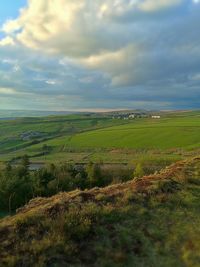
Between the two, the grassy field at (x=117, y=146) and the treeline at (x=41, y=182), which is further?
the grassy field at (x=117, y=146)

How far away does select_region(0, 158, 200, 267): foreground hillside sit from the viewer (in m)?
12.9

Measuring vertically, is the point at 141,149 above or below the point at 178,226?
below

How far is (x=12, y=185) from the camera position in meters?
56.4

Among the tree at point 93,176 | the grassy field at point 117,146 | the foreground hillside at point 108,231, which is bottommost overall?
the grassy field at point 117,146

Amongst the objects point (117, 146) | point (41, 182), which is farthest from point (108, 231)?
point (117, 146)

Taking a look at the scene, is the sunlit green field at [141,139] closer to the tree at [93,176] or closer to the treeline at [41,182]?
the tree at [93,176]

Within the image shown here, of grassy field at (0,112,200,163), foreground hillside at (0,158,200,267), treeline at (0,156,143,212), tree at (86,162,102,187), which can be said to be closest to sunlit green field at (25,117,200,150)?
grassy field at (0,112,200,163)

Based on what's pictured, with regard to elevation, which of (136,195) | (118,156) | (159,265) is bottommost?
(118,156)

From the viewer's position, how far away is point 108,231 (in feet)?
48.2

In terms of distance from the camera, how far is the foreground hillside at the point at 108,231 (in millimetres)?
12859

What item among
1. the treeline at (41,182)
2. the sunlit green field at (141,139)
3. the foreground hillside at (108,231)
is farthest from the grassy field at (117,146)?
the foreground hillside at (108,231)

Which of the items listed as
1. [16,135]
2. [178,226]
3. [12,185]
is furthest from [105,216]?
[16,135]

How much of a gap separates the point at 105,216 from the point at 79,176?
49664 millimetres

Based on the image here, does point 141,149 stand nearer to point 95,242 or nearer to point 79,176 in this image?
point 79,176
